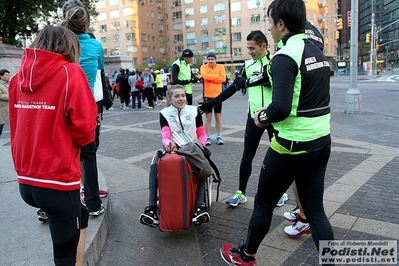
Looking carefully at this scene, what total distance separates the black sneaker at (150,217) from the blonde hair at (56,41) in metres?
1.79

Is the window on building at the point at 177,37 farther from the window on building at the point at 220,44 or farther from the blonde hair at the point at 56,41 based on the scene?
the blonde hair at the point at 56,41

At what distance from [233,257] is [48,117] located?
177cm

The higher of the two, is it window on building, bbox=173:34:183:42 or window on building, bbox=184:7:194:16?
window on building, bbox=184:7:194:16

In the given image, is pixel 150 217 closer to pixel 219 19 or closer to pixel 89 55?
pixel 89 55

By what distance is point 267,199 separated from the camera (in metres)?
2.55

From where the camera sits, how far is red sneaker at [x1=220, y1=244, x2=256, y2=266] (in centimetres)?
273

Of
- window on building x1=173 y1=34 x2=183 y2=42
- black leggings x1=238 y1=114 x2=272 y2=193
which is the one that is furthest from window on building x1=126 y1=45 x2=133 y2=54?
black leggings x1=238 y1=114 x2=272 y2=193

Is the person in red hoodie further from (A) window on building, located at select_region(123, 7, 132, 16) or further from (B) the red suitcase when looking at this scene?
(A) window on building, located at select_region(123, 7, 132, 16)

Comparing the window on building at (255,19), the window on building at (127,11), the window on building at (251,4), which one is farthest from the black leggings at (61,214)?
the window on building at (127,11)

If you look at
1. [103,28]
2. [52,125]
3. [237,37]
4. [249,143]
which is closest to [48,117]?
[52,125]

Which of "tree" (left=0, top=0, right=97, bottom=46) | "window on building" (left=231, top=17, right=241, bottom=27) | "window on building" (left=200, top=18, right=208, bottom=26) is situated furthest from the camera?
"window on building" (left=200, top=18, right=208, bottom=26)

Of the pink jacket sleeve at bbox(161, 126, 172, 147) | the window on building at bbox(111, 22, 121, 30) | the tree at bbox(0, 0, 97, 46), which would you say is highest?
the window on building at bbox(111, 22, 121, 30)

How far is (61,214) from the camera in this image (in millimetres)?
2059

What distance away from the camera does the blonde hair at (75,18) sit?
313cm
